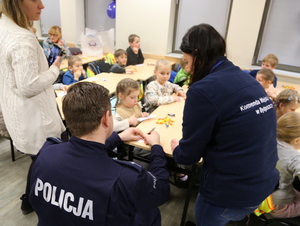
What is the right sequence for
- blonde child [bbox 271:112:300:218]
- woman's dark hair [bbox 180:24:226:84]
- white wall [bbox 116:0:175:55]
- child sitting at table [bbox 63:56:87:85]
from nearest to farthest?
woman's dark hair [bbox 180:24:226:84] → blonde child [bbox 271:112:300:218] → child sitting at table [bbox 63:56:87:85] → white wall [bbox 116:0:175:55]

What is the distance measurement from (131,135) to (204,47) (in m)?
0.84

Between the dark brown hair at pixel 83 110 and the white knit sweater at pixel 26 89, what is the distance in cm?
59

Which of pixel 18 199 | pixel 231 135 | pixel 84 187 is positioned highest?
pixel 231 135

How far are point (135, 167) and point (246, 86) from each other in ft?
1.93

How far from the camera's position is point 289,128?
5.12ft

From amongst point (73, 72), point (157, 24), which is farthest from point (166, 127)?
point (157, 24)

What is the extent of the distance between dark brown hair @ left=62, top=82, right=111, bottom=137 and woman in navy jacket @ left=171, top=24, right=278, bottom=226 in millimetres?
396

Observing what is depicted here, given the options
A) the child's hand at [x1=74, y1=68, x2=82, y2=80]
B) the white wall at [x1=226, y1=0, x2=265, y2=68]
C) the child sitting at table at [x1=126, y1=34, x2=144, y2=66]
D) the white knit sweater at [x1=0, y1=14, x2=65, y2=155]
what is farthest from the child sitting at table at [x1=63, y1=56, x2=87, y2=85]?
the white wall at [x1=226, y1=0, x2=265, y2=68]

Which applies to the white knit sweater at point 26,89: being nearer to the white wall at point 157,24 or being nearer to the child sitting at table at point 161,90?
the child sitting at table at point 161,90

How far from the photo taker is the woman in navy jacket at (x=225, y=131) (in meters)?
0.98

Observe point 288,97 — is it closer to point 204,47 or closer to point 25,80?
Result: point 204,47

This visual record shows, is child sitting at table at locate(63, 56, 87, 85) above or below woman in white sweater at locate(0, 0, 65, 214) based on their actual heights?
below

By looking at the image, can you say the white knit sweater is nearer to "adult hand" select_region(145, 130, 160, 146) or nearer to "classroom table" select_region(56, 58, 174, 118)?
"adult hand" select_region(145, 130, 160, 146)

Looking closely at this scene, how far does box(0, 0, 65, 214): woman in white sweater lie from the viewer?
1323 mm
